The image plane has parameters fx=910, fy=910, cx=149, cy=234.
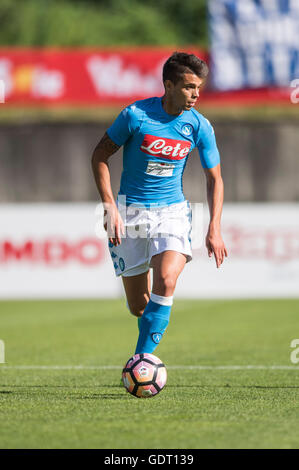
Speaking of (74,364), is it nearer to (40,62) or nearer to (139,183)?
(139,183)

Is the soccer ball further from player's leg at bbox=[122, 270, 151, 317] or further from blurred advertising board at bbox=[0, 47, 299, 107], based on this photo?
blurred advertising board at bbox=[0, 47, 299, 107]

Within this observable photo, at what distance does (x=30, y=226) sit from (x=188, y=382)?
10485 millimetres

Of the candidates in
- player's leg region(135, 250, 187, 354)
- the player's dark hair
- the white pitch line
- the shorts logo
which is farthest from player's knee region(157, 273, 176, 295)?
the white pitch line

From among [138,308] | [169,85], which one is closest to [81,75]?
[138,308]

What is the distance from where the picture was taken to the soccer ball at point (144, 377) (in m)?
5.61

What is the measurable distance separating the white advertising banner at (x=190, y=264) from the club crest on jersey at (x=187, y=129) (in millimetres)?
10299

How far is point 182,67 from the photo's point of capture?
228 inches

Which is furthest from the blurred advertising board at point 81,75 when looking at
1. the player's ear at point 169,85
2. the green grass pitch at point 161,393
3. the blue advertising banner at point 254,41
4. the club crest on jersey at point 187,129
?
the player's ear at point 169,85

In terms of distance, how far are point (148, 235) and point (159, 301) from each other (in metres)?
0.48

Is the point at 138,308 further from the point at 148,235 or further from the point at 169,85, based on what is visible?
the point at 169,85

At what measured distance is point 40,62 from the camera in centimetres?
2117

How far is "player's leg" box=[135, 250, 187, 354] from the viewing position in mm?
5777

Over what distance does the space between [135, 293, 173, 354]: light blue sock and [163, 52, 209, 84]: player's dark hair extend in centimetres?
141

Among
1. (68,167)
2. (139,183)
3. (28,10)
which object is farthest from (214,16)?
(139,183)
